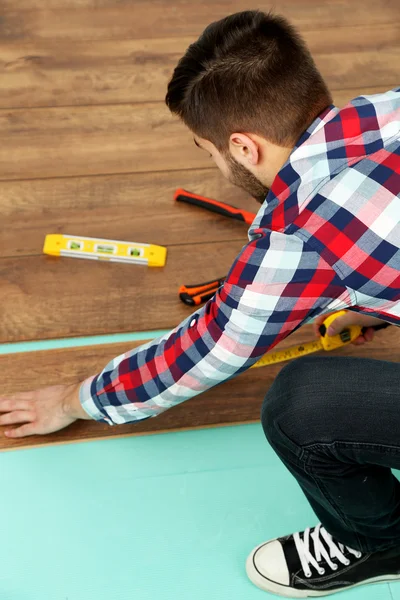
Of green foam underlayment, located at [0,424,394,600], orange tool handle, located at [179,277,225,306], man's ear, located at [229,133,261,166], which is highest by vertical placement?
man's ear, located at [229,133,261,166]

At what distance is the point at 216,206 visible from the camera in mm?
1909

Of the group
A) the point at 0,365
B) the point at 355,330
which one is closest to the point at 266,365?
the point at 355,330

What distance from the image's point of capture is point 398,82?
229cm

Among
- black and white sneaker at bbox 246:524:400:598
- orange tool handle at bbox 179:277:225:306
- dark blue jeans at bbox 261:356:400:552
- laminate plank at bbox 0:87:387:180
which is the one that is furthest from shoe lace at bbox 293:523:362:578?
laminate plank at bbox 0:87:387:180

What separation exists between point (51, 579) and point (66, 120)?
1.38m

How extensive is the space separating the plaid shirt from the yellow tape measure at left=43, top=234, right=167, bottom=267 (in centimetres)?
76

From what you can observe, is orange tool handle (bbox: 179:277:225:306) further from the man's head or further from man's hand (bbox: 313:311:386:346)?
the man's head

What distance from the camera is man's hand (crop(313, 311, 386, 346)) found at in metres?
1.52

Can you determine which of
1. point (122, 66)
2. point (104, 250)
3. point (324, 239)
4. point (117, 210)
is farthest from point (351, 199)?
point (122, 66)

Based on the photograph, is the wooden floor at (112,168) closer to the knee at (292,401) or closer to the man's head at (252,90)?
the knee at (292,401)

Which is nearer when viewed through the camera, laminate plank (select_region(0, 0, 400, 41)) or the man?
the man

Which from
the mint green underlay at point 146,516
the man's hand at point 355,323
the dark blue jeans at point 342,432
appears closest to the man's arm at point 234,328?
the dark blue jeans at point 342,432

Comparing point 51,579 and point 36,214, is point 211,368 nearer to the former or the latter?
point 51,579

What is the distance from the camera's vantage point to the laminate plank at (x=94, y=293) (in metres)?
1.70
